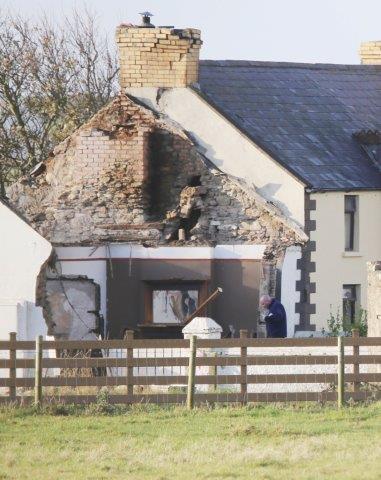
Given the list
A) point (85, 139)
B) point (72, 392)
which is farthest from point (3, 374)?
point (85, 139)

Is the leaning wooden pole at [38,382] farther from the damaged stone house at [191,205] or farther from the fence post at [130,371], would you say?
the damaged stone house at [191,205]

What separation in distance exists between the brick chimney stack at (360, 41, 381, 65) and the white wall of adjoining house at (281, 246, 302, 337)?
11616 mm

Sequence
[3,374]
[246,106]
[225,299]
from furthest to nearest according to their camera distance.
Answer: [246,106], [225,299], [3,374]

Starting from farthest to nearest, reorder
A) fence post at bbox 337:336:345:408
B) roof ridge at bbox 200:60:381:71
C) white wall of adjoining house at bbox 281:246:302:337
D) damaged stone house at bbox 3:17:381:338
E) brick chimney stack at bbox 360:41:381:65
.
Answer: brick chimney stack at bbox 360:41:381:65 < roof ridge at bbox 200:60:381:71 < white wall of adjoining house at bbox 281:246:302:337 < damaged stone house at bbox 3:17:381:338 < fence post at bbox 337:336:345:408

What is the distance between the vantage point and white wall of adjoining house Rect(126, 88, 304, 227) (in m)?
39.4

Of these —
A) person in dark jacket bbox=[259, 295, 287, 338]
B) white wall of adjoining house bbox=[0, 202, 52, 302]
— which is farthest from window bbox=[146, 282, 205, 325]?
white wall of adjoining house bbox=[0, 202, 52, 302]

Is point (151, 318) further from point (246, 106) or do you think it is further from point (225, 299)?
point (246, 106)

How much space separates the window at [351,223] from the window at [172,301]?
186 inches

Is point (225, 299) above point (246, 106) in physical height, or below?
below

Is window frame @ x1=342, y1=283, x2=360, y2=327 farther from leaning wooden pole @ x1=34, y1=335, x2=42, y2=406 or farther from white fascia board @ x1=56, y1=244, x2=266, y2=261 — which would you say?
leaning wooden pole @ x1=34, y1=335, x2=42, y2=406

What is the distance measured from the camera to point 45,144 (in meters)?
54.3

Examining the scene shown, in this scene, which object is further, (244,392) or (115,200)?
(115,200)

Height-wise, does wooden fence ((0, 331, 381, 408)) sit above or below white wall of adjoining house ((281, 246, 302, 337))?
below

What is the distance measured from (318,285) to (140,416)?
14.6 meters
